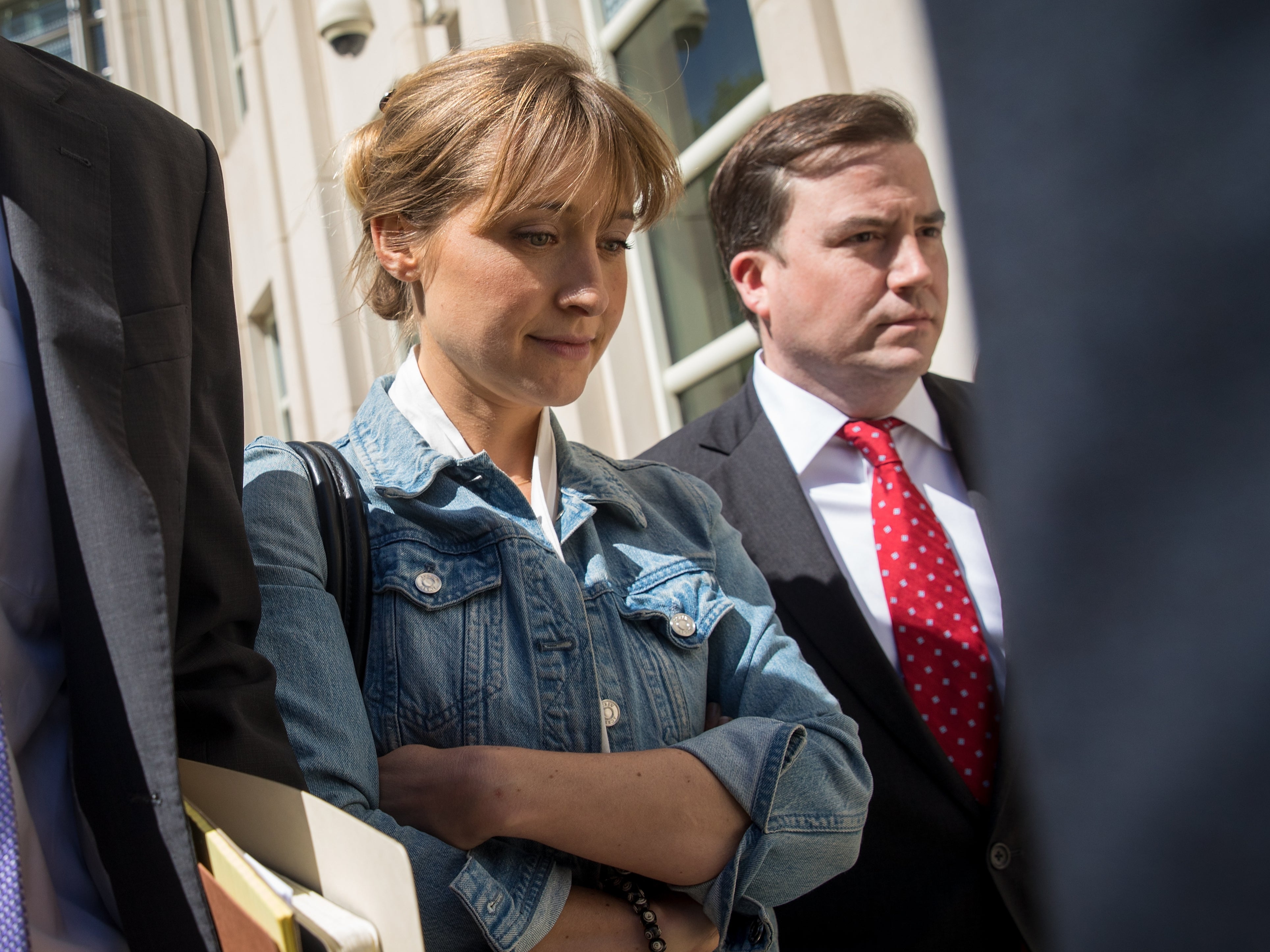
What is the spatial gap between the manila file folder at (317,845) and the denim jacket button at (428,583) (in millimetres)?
557

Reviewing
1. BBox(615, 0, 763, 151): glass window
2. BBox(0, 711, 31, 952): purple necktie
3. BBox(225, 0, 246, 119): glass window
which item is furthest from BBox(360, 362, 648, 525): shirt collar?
BBox(225, 0, 246, 119): glass window

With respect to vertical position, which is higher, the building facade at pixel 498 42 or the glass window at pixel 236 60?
the glass window at pixel 236 60

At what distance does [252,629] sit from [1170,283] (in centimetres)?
116

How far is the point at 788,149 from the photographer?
3.08m

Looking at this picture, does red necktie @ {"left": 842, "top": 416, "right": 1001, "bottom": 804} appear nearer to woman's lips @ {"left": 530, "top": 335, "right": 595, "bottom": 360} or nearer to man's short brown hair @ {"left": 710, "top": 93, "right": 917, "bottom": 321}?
man's short brown hair @ {"left": 710, "top": 93, "right": 917, "bottom": 321}

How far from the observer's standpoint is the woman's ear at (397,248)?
75.4 inches

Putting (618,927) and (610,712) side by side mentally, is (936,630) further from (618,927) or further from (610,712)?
(618,927)

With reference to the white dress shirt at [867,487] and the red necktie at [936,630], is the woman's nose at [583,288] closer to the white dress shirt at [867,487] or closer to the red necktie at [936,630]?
the white dress shirt at [867,487]

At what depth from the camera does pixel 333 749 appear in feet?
4.51

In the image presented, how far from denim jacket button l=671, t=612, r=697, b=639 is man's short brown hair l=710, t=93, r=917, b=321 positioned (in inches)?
67.1

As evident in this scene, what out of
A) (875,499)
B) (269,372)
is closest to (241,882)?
(875,499)

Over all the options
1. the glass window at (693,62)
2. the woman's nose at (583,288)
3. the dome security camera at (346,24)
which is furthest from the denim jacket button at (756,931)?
the dome security camera at (346,24)

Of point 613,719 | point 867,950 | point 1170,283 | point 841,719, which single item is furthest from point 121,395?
point 867,950

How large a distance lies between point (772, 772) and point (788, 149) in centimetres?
209
